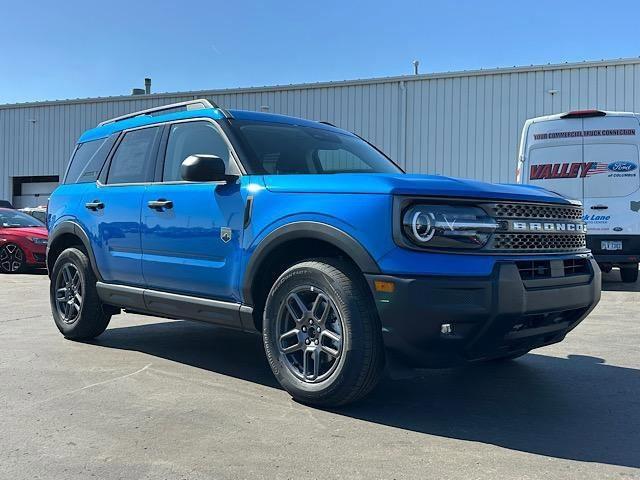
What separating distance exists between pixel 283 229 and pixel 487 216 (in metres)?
1.21

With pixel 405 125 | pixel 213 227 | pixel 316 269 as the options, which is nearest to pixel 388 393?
A: pixel 316 269

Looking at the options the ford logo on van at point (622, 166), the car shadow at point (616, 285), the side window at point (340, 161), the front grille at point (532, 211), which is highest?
the ford logo on van at point (622, 166)

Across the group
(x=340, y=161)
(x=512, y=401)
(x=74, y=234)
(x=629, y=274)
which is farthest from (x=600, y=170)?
(x=74, y=234)

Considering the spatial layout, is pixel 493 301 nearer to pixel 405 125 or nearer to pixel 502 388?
pixel 502 388

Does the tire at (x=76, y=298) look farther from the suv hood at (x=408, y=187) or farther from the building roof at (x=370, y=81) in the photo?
the building roof at (x=370, y=81)

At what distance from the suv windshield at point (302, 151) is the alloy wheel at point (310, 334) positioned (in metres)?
0.98

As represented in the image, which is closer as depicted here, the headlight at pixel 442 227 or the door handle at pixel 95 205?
the headlight at pixel 442 227

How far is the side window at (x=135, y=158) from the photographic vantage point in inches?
200

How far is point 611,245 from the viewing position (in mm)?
9852

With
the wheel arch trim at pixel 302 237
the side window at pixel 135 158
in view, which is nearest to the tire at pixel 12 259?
the side window at pixel 135 158

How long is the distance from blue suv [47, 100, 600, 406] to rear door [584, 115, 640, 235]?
6135 millimetres

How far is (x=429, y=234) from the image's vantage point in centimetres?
329

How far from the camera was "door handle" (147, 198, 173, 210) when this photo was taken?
15.0 ft

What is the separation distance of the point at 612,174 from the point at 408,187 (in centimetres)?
791
